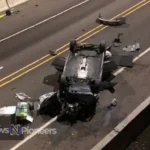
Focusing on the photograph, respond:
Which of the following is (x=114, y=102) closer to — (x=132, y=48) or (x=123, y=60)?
(x=123, y=60)

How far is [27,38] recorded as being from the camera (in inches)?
731

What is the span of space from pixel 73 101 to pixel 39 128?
5.02 feet

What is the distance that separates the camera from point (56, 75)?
1558 cm

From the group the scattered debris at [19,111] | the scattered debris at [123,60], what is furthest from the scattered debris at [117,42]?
the scattered debris at [19,111]

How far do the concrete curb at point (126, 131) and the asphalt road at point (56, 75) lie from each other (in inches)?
45.0

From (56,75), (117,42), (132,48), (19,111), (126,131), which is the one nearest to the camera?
(126,131)

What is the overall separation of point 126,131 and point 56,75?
5.39 metres

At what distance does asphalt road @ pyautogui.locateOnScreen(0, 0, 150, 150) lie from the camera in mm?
12367

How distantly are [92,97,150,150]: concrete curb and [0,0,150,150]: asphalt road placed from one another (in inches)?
45.0

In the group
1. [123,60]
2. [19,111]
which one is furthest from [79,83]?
[123,60]

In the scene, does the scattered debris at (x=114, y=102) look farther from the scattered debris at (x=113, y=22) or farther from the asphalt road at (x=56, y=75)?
the scattered debris at (x=113, y=22)

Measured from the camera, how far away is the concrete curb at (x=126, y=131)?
10215 millimetres

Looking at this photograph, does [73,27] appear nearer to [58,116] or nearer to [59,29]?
[59,29]

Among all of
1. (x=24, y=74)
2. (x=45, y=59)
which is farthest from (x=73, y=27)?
(x=24, y=74)
